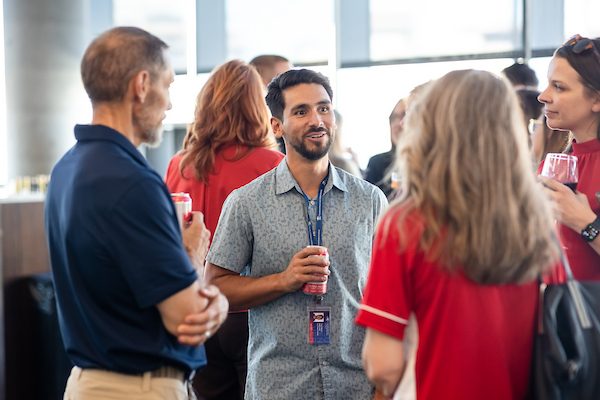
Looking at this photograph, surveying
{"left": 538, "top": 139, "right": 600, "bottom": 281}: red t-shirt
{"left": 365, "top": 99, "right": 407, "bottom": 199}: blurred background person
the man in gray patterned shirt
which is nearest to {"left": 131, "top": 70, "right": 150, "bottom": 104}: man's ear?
the man in gray patterned shirt

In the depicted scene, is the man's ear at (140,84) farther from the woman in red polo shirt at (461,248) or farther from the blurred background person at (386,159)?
the blurred background person at (386,159)

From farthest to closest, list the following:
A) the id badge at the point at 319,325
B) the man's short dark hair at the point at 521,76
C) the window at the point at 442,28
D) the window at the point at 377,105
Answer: the window at the point at 377,105, the window at the point at 442,28, the man's short dark hair at the point at 521,76, the id badge at the point at 319,325

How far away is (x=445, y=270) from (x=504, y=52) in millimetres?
6770

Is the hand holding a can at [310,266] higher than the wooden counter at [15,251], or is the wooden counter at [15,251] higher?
the hand holding a can at [310,266]

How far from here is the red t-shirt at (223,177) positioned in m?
3.03

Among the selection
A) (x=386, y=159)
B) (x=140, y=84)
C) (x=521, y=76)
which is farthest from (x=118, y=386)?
(x=521, y=76)

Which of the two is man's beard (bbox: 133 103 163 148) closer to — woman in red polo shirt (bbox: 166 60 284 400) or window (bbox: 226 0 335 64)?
woman in red polo shirt (bbox: 166 60 284 400)

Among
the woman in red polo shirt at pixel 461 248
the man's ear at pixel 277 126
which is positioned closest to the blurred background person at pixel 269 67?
the man's ear at pixel 277 126

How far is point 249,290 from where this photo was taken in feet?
7.78

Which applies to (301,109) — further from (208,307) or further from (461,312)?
(461,312)

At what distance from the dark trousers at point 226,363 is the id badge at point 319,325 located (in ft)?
2.07

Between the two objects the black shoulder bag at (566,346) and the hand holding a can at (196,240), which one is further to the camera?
the hand holding a can at (196,240)

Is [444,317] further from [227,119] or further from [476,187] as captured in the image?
[227,119]

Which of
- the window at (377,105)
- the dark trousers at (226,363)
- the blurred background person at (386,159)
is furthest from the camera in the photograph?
the window at (377,105)
